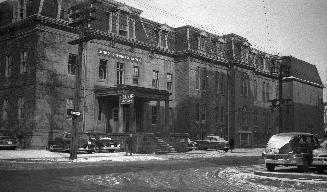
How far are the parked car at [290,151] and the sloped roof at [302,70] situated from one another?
147 feet

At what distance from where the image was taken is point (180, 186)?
11500 millimetres

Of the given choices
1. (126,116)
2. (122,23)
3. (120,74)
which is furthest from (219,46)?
(126,116)

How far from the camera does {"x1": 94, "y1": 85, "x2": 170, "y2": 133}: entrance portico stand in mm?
31938

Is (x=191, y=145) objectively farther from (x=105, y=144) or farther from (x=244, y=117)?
(x=244, y=117)

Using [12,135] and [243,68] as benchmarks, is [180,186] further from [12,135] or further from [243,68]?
[243,68]

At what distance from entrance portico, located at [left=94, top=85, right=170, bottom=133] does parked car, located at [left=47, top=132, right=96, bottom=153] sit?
3.21 meters

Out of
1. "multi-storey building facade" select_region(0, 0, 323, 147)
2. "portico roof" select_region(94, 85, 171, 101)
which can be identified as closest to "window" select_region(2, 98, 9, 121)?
"multi-storey building facade" select_region(0, 0, 323, 147)

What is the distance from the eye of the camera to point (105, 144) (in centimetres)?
3056

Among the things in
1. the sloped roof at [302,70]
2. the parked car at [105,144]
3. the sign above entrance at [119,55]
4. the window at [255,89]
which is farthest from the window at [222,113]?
the parked car at [105,144]

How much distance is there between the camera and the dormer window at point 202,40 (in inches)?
1760

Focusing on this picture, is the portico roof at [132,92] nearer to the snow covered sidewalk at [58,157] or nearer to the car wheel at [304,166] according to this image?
the snow covered sidewalk at [58,157]

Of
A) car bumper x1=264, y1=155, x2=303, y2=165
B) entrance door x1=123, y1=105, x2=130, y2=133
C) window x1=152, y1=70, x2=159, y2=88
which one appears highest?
window x1=152, y1=70, x2=159, y2=88

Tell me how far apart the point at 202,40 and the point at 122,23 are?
12.3m

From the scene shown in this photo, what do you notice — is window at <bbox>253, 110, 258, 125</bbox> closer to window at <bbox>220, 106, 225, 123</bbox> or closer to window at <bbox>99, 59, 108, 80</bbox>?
window at <bbox>220, 106, 225, 123</bbox>
